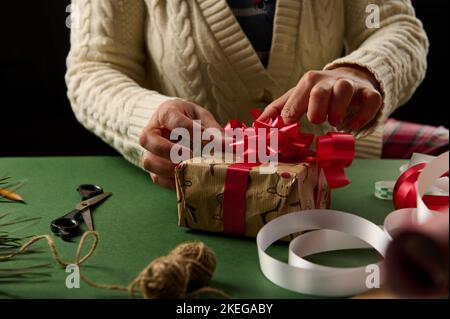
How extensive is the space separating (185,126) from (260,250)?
23 centimetres

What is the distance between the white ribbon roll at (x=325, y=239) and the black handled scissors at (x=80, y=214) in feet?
0.78

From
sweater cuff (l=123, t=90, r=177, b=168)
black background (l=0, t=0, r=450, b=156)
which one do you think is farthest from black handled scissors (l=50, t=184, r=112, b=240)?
black background (l=0, t=0, r=450, b=156)

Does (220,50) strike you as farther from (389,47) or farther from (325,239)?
(325,239)

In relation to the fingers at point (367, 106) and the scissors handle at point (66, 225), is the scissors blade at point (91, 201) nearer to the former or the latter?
the scissors handle at point (66, 225)

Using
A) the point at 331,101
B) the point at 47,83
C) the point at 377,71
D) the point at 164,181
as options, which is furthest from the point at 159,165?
the point at 47,83

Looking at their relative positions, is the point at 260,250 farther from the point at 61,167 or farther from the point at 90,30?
the point at 90,30

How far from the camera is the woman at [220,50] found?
3.10ft

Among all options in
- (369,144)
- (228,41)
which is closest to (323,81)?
(228,41)

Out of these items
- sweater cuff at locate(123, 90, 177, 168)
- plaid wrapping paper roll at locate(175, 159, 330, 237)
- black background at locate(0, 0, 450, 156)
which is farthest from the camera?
black background at locate(0, 0, 450, 156)

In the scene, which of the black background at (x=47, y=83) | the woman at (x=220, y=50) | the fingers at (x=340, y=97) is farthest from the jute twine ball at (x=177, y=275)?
the black background at (x=47, y=83)

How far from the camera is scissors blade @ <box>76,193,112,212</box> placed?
74 cm

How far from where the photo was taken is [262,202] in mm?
642

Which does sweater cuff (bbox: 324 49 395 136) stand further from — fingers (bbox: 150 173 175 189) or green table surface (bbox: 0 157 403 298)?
fingers (bbox: 150 173 175 189)
